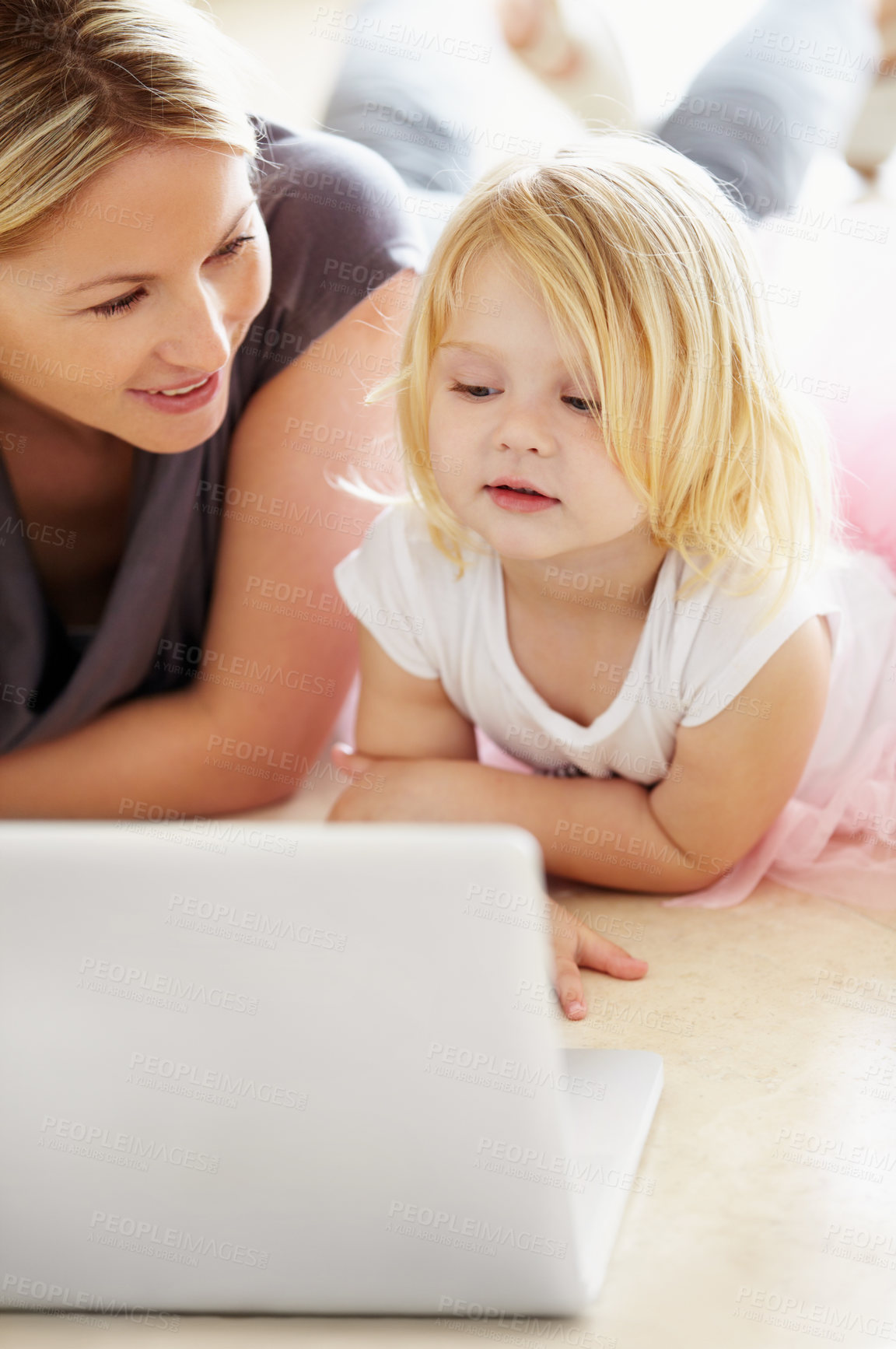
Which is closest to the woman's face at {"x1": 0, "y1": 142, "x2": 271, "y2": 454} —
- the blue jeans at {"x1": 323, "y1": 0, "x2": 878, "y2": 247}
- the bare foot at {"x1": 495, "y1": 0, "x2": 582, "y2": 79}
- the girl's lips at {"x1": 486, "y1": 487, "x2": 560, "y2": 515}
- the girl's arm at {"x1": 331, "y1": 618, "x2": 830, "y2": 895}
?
Result: the girl's lips at {"x1": 486, "y1": 487, "x2": 560, "y2": 515}

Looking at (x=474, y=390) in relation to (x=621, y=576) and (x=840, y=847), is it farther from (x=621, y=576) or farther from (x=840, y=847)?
(x=840, y=847)

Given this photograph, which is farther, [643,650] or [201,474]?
[201,474]

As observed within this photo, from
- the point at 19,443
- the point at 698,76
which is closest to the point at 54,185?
the point at 19,443

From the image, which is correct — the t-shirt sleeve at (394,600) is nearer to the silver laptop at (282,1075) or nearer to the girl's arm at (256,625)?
the girl's arm at (256,625)

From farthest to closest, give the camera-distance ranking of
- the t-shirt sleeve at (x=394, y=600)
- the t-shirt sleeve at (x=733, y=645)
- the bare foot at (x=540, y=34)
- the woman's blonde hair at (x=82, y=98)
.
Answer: the bare foot at (x=540, y=34) → the t-shirt sleeve at (x=394, y=600) → the t-shirt sleeve at (x=733, y=645) → the woman's blonde hair at (x=82, y=98)

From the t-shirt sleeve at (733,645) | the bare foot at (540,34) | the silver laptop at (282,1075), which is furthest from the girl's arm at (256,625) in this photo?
the bare foot at (540,34)

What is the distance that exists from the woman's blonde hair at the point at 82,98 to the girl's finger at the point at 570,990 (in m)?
0.59

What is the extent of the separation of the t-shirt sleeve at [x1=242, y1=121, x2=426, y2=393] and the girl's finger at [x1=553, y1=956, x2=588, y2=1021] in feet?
1.84

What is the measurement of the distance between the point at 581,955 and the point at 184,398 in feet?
1.63

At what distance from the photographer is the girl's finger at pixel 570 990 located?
85 cm

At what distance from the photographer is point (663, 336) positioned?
0.84 meters

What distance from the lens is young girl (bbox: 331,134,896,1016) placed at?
0.84m

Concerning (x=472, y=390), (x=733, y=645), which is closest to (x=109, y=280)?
(x=472, y=390)

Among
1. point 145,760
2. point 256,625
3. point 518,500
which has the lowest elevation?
point 145,760
